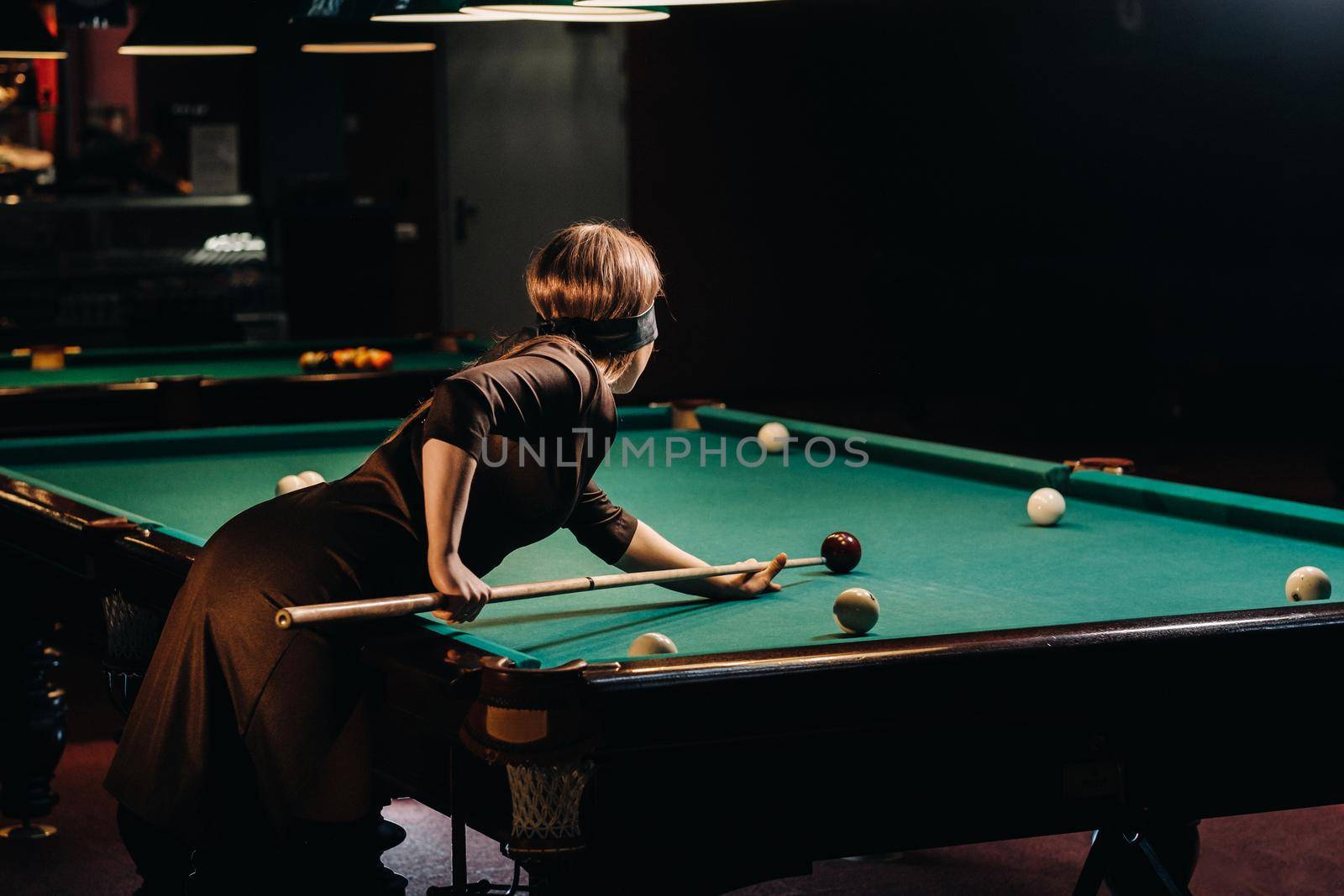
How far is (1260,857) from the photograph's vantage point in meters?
3.57

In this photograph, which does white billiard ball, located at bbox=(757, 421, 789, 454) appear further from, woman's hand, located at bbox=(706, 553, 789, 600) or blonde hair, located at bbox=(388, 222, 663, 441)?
blonde hair, located at bbox=(388, 222, 663, 441)

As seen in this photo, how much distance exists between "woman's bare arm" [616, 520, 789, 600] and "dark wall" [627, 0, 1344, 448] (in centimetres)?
679

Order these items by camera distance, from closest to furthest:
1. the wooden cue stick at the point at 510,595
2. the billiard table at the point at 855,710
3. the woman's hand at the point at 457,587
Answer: the billiard table at the point at 855,710 < the wooden cue stick at the point at 510,595 < the woman's hand at the point at 457,587

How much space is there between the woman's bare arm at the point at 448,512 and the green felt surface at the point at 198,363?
307 cm

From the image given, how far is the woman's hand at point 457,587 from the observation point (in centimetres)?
204

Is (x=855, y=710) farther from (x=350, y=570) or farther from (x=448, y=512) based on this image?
(x=350, y=570)

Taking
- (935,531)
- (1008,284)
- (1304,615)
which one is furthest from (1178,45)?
(1304,615)

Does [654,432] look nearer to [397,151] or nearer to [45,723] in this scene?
[45,723]

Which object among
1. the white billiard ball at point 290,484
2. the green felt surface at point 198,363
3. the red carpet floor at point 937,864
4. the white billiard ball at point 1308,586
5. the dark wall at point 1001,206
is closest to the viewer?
the white billiard ball at point 1308,586

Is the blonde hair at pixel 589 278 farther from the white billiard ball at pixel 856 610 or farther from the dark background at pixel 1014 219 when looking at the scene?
the dark background at pixel 1014 219

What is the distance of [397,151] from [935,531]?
9270 mm

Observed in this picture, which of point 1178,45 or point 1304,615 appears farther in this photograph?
point 1178,45

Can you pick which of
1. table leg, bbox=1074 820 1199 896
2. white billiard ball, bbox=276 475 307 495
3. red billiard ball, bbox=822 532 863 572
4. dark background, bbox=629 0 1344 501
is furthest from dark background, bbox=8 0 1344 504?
red billiard ball, bbox=822 532 863 572

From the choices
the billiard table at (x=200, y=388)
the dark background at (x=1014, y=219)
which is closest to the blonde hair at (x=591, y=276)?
the billiard table at (x=200, y=388)
